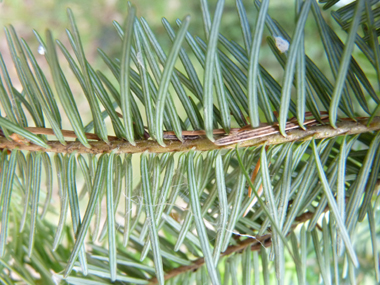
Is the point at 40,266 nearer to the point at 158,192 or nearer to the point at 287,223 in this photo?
the point at 158,192

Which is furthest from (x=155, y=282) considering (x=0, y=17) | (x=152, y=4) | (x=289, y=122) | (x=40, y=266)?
(x=0, y=17)

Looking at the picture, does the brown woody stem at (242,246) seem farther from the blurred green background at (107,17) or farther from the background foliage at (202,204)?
the blurred green background at (107,17)

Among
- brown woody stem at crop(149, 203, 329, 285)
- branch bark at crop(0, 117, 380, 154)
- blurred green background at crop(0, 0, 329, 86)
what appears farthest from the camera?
blurred green background at crop(0, 0, 329, 86)

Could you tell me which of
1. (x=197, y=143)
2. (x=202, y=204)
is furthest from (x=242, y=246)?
(x=197, y=143)

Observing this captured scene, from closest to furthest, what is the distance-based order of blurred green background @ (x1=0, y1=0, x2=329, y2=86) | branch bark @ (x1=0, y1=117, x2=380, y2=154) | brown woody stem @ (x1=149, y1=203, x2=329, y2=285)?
branch bark @ (x1=0, y1=117, x2=380, y2=154)
brown woody stem @ (x1=149, y1=203, x2=329, y2=285)
blurred green background @ (x1=0, y1=0, x2=329, y2=86)

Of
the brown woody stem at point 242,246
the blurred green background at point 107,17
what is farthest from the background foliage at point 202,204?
the blurred green background at point 107,17

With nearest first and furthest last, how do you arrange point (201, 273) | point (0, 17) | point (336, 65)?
point (336, 65) < point (201, 273) < point (0, 17)

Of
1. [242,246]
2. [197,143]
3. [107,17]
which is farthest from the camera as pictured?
[107,17]

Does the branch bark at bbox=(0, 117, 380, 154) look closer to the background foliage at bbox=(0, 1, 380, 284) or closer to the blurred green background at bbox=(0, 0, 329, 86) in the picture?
the background foliage at bbox=(0, 1, 380, 284)

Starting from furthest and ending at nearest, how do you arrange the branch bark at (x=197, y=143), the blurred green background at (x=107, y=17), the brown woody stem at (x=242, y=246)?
the blurred green background at (x=107, y=17) < the brown woody stem at (x=242, y=246) < the branch bark at (x=197, y=143)

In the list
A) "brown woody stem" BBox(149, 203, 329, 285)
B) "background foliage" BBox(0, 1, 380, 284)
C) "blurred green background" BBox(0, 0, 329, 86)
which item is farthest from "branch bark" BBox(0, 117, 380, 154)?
"blurred green background" BBox(0, 0, 329, 86)

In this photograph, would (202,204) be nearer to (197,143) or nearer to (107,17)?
(197,143)
